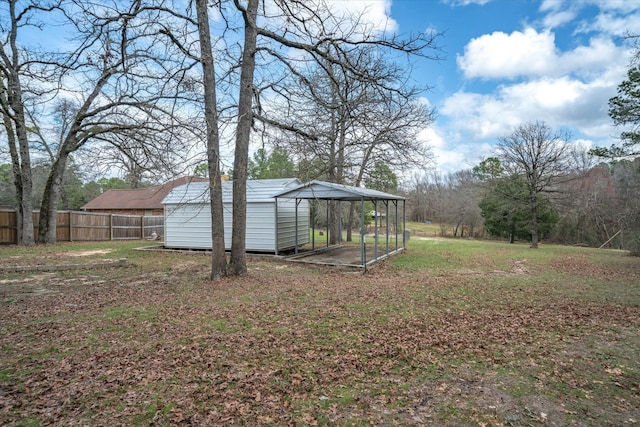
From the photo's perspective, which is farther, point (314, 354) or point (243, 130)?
point (243, 130)

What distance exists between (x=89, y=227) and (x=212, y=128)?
1474 cm

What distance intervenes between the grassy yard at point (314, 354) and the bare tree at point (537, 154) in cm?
1264

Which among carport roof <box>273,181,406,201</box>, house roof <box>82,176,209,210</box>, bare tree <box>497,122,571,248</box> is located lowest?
carport roof <box>273,181,406,201</box>

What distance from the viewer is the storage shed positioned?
13.1m

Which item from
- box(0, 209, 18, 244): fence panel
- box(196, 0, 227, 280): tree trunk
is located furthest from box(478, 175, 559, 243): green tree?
box(0, 209, 18, 244): fence panel

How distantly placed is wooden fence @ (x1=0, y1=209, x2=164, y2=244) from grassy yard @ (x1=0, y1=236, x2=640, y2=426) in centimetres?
990

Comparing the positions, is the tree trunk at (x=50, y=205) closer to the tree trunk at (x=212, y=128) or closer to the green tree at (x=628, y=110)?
the tree trunk at (x=212, y=128)

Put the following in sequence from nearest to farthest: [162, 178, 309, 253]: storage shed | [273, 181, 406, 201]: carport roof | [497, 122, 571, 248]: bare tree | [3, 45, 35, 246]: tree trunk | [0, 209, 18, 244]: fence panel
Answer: [273, 181, 406, 201]: carport roof → [162, 178, 309, 253]: storage shed → [3, 45, 35, 246]: tree trunk → [0, 209, 18, 244]: fence panel → [497, 122, 571, 248]: bare tree

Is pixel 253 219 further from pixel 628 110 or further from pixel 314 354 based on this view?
pixel 628 110

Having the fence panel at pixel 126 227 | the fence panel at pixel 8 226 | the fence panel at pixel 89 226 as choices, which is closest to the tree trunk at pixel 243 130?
the fence panel at pixel 8 226

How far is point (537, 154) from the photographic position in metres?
18.6

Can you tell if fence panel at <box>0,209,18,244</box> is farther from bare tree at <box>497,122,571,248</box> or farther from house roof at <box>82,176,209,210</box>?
bare tree at <box>497,122,571,248</box>

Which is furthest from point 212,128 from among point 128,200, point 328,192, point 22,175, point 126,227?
point 128,200

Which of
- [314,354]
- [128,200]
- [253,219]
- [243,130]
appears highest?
[243,130]
